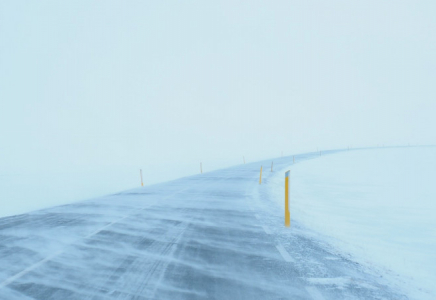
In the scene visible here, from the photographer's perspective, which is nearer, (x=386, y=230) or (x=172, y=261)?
(x=172, y=261)

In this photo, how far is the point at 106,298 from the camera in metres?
3.83

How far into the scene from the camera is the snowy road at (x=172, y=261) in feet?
13.2

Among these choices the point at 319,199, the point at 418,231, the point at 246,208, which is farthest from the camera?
the point at 319,199

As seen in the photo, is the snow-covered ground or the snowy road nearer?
the snowy road

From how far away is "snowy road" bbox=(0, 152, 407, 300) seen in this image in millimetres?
Answer: 4027

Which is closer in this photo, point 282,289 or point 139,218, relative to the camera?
point 282,289

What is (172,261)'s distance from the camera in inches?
201

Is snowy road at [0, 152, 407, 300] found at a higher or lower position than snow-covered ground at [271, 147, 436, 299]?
higher

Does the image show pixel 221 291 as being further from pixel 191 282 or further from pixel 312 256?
pixel 312 256

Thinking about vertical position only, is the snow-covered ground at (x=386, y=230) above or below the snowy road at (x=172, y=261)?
below

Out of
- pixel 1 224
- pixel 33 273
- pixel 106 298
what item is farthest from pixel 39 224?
pixel 106 298

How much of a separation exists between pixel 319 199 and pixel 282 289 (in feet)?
35.6

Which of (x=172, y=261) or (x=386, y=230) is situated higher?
(x=172, y=261)

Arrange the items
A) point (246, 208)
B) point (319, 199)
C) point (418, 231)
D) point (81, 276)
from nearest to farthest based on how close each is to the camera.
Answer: point (81, 276), point (418, 231), point (246, 208), point (319, 199)
